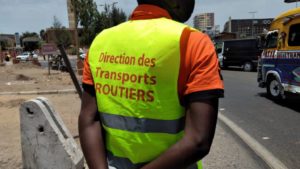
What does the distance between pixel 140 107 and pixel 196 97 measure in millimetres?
251

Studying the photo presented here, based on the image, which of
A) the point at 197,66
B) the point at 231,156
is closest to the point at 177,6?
the point at 197,66

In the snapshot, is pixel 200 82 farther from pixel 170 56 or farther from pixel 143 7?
pixel 143 7

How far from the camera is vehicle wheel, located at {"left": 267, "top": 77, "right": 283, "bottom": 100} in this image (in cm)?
1155

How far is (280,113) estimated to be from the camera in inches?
385

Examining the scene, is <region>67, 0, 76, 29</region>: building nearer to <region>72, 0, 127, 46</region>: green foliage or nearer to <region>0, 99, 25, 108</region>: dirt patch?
<region>0, 99, 25, 108</region>: dirt patch

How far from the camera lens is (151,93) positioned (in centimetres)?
163

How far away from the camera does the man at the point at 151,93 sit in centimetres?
155

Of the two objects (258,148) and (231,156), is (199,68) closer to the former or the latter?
(231,156)

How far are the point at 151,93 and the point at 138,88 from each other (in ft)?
0.21

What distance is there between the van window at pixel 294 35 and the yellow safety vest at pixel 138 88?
9652 millimetres

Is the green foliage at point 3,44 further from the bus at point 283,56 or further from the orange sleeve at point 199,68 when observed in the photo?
the orange sleeve at point 199,68

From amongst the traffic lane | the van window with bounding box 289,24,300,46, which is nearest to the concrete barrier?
the traffic lane

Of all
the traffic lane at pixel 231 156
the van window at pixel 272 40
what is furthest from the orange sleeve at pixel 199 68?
the van window at pixel 272 40

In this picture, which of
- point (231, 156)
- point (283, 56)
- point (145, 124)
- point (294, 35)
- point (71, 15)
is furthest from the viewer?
point (71, 15)
